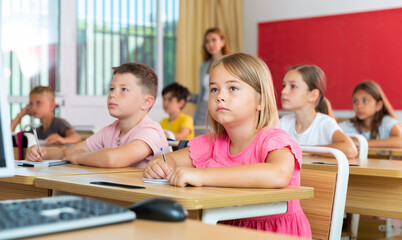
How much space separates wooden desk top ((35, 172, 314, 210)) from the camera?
1.29 metres

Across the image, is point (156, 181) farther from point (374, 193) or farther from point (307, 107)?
point (307, 107)

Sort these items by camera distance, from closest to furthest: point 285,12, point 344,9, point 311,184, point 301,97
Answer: point 311,184 < point 301,97 < point 344,9 < point 285,12

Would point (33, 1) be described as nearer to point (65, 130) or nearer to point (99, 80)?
point (99, 80)

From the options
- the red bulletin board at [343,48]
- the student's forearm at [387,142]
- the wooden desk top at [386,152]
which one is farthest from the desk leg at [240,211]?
the red bulletin board at [343,48]

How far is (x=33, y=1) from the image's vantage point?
5.79 meters

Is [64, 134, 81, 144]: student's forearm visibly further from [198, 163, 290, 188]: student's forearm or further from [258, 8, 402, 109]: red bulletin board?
[198, 163, 290, 188]: student's forearm

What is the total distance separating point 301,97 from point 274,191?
6.81 ft

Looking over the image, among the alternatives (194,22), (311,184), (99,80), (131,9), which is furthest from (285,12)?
(311,184)

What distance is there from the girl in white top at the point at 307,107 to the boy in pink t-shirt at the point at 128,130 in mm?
1089

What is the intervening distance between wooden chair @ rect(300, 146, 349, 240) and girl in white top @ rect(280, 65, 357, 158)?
1.37m

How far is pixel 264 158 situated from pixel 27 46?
450cm

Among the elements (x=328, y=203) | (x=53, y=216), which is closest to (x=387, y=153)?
(x=328, y=203)

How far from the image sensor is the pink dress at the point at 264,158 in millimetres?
1745

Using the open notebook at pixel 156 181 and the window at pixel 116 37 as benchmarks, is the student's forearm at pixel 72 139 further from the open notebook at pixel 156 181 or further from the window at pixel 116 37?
the open notebook at pixel 156 181
